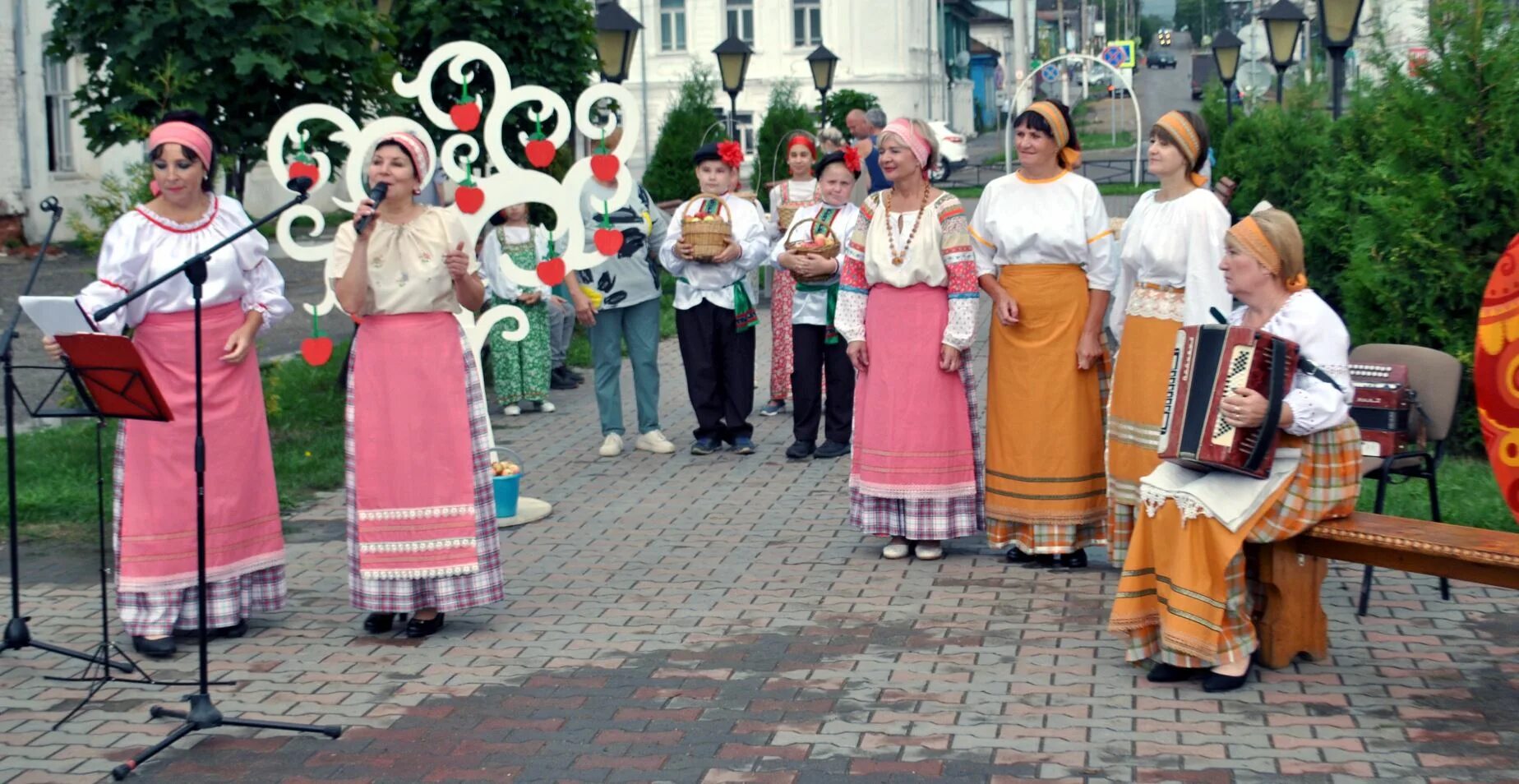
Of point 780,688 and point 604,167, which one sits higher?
point 604,167

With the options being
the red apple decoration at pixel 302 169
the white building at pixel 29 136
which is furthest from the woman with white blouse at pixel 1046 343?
the white building at pixel 29 136

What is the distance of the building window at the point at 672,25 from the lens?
163ft

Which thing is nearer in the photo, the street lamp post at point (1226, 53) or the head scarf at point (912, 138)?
the head scarf at point (912, 138)

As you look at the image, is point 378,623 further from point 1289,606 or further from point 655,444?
point 655,444

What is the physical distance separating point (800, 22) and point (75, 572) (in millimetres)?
42757

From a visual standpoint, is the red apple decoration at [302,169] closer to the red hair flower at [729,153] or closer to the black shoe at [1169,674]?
the red hair flower at [729,153]

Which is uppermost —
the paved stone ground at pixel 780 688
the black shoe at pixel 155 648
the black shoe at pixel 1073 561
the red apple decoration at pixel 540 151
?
the red apple decoration at pixel 540 151

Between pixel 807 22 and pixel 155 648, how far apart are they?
4425cm

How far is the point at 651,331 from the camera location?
1077cm

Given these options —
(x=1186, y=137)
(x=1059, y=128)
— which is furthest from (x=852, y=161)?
(x=1186, y=137)

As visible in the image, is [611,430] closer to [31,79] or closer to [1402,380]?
[1402,380]

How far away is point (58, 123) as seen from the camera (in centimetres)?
2784

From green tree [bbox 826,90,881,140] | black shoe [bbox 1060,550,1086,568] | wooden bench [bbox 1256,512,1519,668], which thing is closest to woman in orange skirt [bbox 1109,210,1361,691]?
wooden bench [bbox 1256,512,1519,668]

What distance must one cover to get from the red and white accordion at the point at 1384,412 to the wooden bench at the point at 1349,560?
825 millimetres
